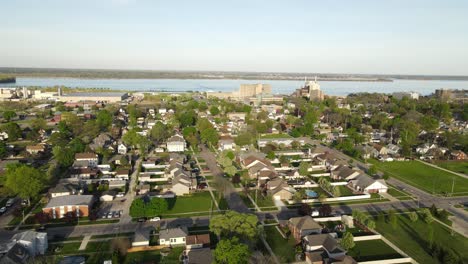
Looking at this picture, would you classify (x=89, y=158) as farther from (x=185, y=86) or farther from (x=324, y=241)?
(x=185, y=86)

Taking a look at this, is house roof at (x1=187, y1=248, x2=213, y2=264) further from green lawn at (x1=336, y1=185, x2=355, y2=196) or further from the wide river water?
the wide river water

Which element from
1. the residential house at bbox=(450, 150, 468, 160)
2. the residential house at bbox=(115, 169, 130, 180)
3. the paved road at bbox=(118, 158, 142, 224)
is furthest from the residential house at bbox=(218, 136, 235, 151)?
the residential house at bbox=(450, 150, 468, 160)

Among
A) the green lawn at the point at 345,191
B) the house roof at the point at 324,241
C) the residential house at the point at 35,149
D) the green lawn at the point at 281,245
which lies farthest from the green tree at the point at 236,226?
the residential house at the point at 35,149

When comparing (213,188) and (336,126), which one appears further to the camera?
(336,126)

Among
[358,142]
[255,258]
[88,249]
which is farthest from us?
[358,142]

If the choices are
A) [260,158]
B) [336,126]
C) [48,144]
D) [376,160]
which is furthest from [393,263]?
[336,126]

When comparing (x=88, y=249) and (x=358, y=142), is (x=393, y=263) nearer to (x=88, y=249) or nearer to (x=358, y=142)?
(x=88, y=249)

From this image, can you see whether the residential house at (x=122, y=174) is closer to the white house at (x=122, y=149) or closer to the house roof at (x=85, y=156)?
the house roof at (x=85, y=156)
